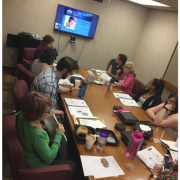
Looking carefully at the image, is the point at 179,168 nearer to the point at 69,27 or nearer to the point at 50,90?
the point at 50,90

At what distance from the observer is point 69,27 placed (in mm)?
5098

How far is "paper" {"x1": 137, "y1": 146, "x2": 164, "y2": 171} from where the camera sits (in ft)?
4.87

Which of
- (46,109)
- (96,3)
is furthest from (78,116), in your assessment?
(96,3)

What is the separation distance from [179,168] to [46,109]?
3.25ft

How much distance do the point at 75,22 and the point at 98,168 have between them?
4598mm

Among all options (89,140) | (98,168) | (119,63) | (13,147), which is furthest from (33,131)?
(119,63)

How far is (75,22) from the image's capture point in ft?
16.7

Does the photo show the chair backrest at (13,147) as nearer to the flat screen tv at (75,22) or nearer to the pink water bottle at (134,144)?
the pink water bottle at (134,144)

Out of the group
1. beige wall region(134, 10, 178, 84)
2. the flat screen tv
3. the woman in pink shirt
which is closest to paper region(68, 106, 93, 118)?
the woman in pink shirt

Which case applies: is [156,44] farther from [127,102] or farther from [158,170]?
[158,170]

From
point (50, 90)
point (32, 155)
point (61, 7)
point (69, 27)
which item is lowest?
point (32, 155)

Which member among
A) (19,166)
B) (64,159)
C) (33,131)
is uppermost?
(33,131)

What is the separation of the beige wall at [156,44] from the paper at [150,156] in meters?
3.54

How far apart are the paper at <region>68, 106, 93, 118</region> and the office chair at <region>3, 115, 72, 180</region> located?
72 centimetres
